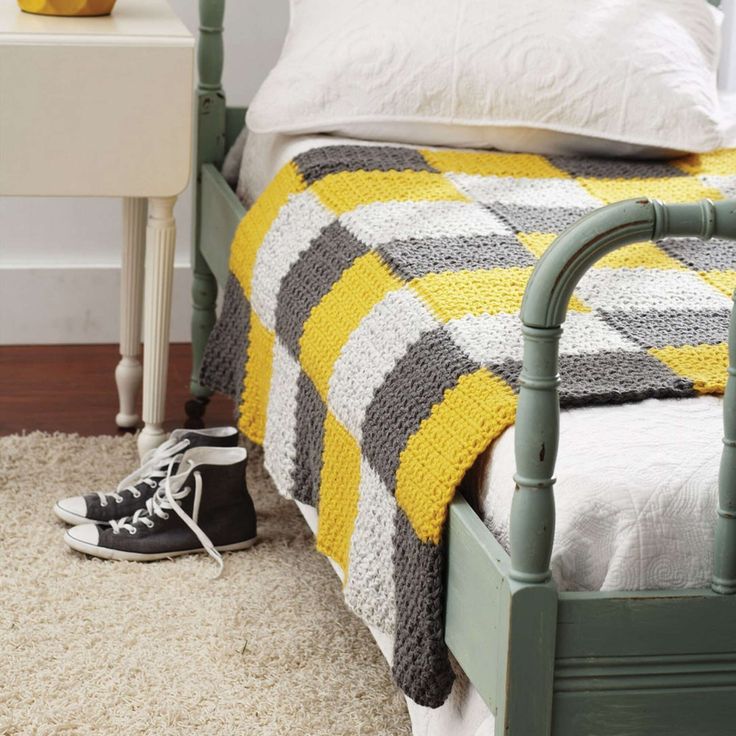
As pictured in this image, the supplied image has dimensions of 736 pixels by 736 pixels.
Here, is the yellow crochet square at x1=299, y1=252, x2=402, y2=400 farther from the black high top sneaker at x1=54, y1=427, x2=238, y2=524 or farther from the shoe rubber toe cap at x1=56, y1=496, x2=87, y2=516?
the shoe rubber toe cap at x1=56, y1=496, x2=87, y2=516

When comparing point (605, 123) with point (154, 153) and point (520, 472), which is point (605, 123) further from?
point (520, 472)

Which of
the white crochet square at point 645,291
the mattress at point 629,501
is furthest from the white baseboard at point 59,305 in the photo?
the mattress at point 629,501

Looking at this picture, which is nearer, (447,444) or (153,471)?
(447,444)

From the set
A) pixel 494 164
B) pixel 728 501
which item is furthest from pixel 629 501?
pixel 494 164

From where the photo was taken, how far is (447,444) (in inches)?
44.2

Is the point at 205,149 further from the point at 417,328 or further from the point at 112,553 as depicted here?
the point at 417,328

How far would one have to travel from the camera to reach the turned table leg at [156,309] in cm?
202

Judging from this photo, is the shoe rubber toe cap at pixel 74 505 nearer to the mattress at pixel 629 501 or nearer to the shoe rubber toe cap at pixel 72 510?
the shoe rubber toe cap at pixel 72 510

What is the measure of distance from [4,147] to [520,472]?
1217 mm

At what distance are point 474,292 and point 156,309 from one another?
86 centimetres

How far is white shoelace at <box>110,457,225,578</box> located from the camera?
5.99 ft

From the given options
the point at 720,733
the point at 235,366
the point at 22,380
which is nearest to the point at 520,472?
the point at 720,733

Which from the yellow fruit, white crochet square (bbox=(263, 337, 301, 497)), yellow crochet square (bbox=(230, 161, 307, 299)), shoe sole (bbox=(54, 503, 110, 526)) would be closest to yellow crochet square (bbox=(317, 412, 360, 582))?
white crochet square (bbox=(263, 337, 301, 497))

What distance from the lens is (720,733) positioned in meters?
1.03
